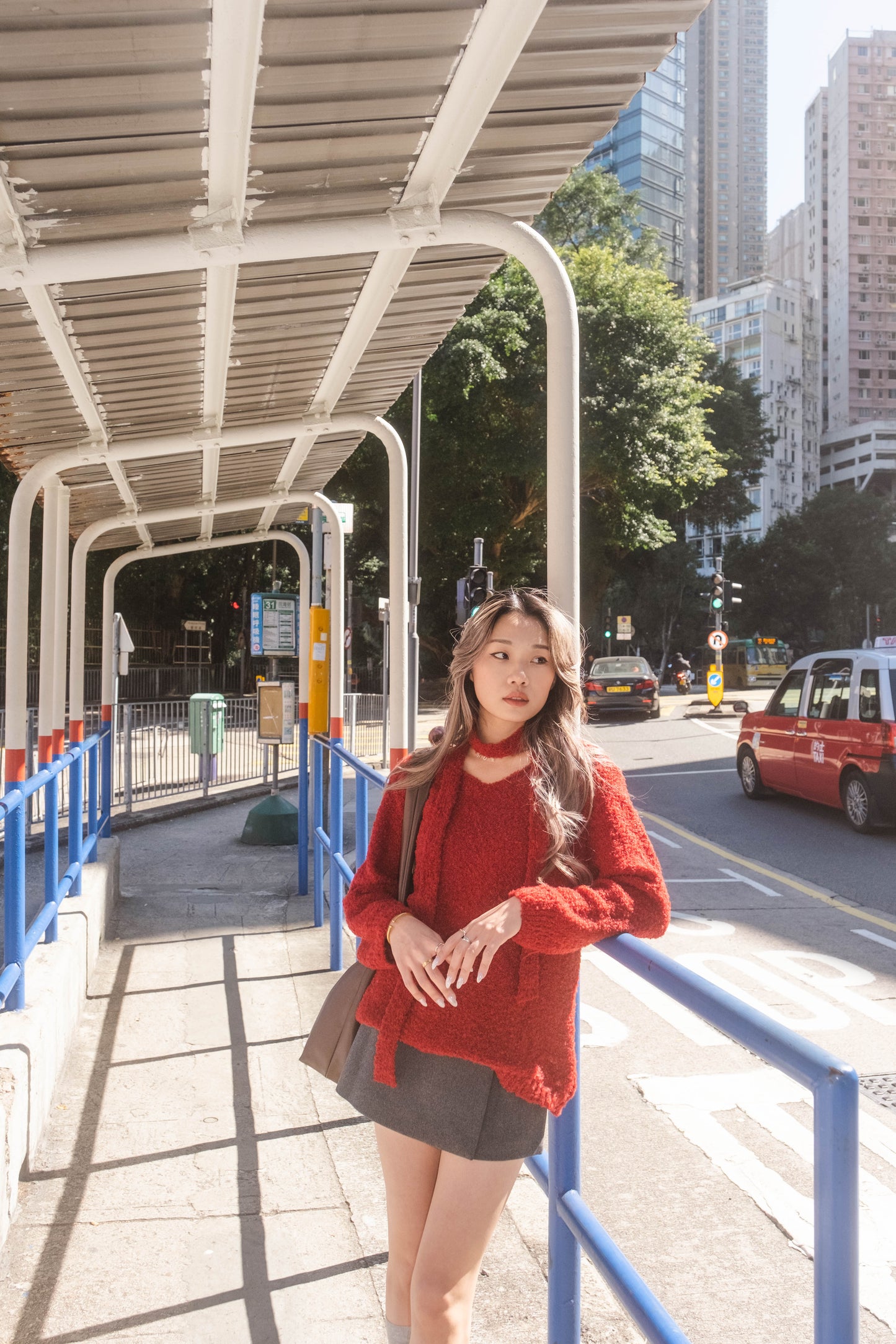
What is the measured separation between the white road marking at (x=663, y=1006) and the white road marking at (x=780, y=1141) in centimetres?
31

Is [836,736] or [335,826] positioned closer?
[335,826]

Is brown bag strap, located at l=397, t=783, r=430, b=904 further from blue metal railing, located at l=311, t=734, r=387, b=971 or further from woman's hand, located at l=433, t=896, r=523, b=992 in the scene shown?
blue metal railing, located at l=311, t=734, r=387, b=971

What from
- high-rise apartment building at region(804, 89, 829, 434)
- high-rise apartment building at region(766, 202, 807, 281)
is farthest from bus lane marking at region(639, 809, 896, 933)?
high-rise apartment building at region(766, 202, 807, 281)

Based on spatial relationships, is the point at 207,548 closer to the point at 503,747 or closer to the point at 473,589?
the point at 503,747

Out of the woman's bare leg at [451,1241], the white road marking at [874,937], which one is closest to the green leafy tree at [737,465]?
the white road marking at [874,937]

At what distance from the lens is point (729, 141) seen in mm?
183875

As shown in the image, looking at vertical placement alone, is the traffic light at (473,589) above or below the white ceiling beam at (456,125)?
below

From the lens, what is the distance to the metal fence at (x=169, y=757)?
492 inches

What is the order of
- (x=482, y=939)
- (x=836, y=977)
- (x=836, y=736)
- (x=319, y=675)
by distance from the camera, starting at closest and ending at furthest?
(x=482, y=939) → (x=836, y=977) → (x=319, y=675) → (x=836, y=736)

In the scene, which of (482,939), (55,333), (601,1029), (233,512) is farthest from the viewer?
(233,512)

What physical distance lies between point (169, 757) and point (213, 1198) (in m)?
10.7

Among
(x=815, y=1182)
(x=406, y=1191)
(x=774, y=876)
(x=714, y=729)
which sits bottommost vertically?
(x=774, y=876)

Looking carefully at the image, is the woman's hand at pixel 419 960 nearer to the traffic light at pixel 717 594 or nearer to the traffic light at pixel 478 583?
the traffic light at pixel 478 583

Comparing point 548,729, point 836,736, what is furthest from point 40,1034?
point 836,736
